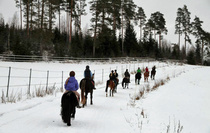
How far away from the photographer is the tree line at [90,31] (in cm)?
3369

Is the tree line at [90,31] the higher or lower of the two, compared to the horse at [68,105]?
higher

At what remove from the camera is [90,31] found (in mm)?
37938

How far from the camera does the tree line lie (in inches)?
1326

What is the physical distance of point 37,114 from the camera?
22.3 ft

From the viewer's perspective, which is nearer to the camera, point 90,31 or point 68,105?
point 68,105

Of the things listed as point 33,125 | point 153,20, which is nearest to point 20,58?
point 33,125

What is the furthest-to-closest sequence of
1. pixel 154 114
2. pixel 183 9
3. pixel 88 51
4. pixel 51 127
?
pixel 183 9 < pixel 88 51 < pixel 154 114 < pixel 51 127

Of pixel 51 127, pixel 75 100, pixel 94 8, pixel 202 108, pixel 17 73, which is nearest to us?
pixel 51 127

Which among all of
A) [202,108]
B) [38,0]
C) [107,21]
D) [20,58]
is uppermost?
[38,0]

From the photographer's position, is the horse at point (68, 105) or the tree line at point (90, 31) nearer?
the horse at point (68, 105)

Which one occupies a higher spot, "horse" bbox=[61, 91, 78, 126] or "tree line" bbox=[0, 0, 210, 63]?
"tree line" bbox=[0, 0, 210, 63]

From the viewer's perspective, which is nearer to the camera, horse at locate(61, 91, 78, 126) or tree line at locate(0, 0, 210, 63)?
horse at locate(61, 91, 78, 126)

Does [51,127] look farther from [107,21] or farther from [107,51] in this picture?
[107,51]

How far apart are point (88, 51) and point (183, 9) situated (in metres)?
36.5
